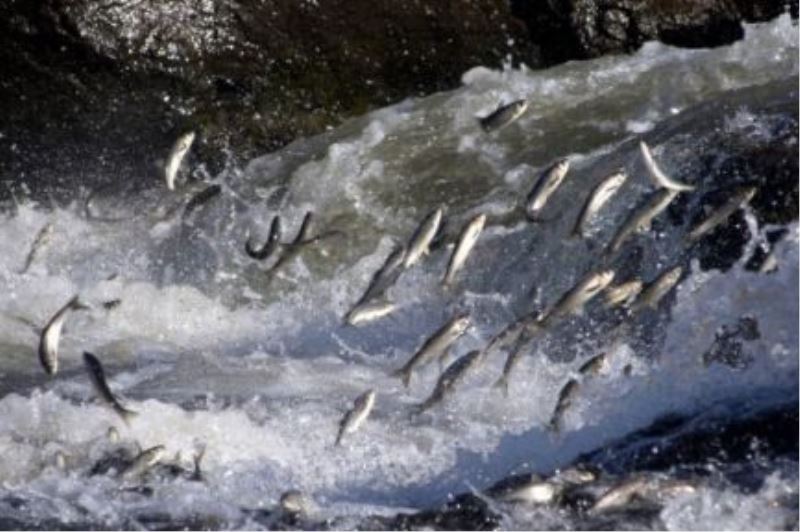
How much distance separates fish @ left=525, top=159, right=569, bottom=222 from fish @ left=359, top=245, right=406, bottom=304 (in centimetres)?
60

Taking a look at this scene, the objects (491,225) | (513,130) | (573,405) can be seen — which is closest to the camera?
(573,405)

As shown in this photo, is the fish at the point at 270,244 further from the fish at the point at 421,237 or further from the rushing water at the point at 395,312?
the fish at the point at 421,237

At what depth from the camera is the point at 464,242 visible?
8.50m

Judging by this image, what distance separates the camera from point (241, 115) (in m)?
11.3

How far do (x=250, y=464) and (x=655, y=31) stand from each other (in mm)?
4013

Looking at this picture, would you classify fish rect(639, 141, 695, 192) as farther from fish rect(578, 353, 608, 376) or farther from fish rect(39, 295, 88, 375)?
fish rect(39, 295, 88, 375)

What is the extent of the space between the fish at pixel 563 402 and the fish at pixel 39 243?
12.6 feet

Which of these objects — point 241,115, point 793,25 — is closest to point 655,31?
point 793,25

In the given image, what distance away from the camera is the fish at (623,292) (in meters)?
8.16

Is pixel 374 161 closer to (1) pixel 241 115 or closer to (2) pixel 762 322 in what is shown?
(1) pixel 241 115

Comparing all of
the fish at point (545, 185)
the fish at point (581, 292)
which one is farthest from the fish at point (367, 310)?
the fish at point (581, 292)

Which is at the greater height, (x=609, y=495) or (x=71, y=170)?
(x=71, y=170)

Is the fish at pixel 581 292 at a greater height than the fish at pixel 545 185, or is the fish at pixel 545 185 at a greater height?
the fish at pixel 545 185

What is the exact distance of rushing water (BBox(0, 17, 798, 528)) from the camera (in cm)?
766
